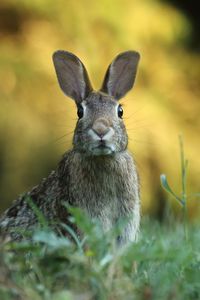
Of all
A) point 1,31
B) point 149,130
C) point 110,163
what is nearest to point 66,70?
point 110,163

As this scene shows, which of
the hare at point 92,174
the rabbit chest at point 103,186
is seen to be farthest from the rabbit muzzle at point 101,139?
the rabbit chest at point 103,186

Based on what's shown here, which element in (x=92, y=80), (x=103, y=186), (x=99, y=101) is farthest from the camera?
(x=92, y=80)

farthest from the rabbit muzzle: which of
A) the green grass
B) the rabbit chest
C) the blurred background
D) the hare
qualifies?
the blurred background

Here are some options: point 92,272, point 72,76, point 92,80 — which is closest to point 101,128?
point 72,76

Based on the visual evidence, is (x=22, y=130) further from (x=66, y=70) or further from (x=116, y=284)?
(x=116, y=284)

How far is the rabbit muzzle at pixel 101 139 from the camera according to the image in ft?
11.9

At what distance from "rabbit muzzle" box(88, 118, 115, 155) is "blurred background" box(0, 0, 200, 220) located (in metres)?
2.88

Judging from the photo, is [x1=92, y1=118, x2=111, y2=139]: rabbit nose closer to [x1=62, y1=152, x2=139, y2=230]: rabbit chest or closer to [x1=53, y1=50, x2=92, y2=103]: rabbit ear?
[x1=62, y1=152, x2=139, y2=230]: rabbit chest

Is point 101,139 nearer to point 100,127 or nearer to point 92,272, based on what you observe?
Answer: point 100,127

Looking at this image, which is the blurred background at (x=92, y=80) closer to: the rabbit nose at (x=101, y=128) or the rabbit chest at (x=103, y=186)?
the rabbit chest at (x=103, y=186)

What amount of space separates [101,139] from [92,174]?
311 mm

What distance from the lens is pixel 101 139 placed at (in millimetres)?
3617

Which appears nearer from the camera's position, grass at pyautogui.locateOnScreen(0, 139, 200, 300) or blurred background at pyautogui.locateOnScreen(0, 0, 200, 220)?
grass at pyautogui.locateOnScreen(0, 139, 200, 300)

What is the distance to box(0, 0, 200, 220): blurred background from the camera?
266 inches
